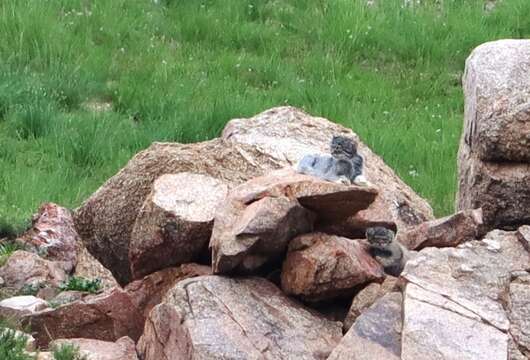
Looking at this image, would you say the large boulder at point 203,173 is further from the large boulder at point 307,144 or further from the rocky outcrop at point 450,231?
the rocky outcrop at point 450,231

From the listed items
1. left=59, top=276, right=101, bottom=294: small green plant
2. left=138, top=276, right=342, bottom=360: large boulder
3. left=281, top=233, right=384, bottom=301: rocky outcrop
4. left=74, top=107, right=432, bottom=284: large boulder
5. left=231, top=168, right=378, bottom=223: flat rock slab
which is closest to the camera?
left=138, top=276, right=342, bottom=360: large boulder

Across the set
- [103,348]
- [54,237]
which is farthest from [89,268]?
[103,348]

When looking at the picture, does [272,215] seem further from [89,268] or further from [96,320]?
[89,268]

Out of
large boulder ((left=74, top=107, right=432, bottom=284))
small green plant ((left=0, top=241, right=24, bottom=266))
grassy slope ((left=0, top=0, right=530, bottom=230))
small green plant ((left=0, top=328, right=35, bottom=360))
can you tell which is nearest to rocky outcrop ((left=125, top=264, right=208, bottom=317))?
large boulder ((left=74, top=107, right=432, bottom=284))

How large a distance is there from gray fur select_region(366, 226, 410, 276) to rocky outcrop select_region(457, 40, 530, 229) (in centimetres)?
70

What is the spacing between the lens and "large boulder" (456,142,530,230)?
22.5 feet

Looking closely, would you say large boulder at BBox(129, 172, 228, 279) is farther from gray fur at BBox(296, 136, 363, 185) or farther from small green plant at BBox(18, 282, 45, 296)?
small green plant at BBox(18, 282, 45, 296)

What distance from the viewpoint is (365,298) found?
6.10 meters

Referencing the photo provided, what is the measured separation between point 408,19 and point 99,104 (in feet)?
13.9

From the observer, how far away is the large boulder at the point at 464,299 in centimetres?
529

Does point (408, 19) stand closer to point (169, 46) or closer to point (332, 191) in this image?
point (169, 46)

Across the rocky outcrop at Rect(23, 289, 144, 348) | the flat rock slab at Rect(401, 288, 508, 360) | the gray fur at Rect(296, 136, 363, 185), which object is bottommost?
the rocky outcrop at Rect(23, 289, 144, 348)

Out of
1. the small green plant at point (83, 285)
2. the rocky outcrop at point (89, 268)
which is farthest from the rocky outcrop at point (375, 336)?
the rocky outcrop at point (89, 268)

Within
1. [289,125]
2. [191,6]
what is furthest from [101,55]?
[289,125]
